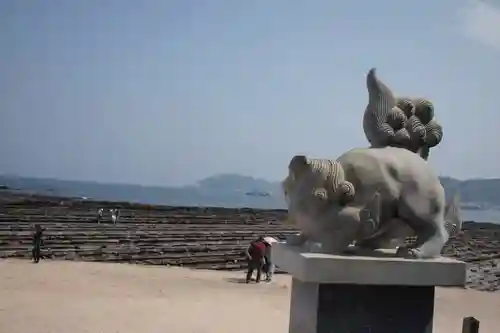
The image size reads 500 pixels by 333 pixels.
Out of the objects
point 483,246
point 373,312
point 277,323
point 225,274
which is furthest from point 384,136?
point 483,246

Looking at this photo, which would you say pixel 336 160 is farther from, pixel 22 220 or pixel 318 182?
pixel 22 220

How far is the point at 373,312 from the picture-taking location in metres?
4.93

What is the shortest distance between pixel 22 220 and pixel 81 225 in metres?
2.85

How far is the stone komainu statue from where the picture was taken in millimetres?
5527

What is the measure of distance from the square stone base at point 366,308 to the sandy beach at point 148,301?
17.3 feet

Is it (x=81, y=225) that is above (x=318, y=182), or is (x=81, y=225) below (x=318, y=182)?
below

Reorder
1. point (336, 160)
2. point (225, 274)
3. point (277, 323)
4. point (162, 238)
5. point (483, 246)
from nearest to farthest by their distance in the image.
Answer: point (336, 160) < point (277, 323) < point (225, 274) < point (162, 238) < point (483, 246)

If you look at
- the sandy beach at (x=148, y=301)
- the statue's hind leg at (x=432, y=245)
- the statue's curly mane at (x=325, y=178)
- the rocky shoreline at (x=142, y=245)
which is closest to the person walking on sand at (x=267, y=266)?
the sandy beach at (x=148, y=301)

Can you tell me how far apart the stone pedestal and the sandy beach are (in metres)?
5.27

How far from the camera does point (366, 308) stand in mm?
4918

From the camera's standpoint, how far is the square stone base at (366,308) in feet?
15.9

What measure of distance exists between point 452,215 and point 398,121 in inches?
36.1

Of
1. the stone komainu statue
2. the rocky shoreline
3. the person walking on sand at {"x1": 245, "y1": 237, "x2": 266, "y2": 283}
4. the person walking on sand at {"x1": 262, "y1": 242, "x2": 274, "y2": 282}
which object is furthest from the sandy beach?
the stone komainu statue

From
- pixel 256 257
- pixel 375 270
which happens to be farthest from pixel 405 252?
pixel 256 257
